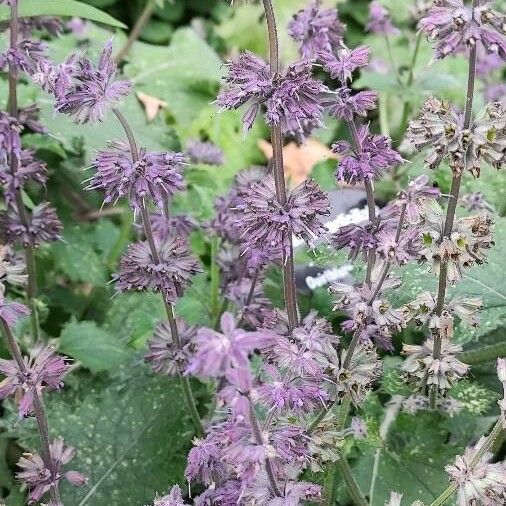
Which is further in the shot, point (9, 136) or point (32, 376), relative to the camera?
point (9, 136)

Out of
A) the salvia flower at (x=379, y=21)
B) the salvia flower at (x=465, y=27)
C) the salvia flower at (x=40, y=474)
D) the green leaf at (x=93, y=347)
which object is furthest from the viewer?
the salvia flower at (x=379, y=21)

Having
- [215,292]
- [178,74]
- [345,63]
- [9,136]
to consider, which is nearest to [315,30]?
[345,63]

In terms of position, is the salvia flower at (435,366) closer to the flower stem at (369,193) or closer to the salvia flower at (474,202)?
the flower stem at (369,193)

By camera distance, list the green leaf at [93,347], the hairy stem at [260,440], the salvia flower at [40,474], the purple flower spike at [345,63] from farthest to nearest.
Answer: the green leaf at [93,347], the salvia flower at [40,474], the purple flower spike at [345,63], the hairy stem at [260,440]

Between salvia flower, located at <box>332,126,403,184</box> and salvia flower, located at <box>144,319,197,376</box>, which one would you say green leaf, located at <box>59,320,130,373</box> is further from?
salvia flower, located at <box>332,126,403,184</box>

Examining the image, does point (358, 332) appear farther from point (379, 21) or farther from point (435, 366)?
point (379, 21)

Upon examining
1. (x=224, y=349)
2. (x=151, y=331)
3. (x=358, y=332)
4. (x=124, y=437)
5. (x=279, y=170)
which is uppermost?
(x=279, y=170)

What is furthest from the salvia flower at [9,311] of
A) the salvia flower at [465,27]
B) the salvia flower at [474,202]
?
the salvia flower at [474,202]

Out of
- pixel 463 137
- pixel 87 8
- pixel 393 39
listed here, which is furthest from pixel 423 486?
pixel 393 39
